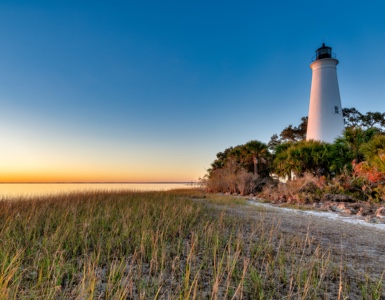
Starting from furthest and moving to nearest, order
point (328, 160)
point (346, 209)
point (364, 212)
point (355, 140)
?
point (328, 160), point (355, 140), point (346, 209), point (364, 212)

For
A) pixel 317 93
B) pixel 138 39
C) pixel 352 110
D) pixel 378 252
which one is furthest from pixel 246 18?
pixel 352 110

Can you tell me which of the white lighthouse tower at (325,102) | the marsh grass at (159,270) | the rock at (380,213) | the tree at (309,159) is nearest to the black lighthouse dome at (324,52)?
the white lighthouse tower at (325,102)

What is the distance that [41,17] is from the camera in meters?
11.3

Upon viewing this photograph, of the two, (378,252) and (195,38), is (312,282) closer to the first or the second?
(378,252)

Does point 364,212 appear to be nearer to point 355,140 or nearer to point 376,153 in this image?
point 376,153

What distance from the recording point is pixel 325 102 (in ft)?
75.6

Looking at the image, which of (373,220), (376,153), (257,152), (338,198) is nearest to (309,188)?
(338,198)

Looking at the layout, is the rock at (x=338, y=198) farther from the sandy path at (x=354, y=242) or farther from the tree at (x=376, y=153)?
the sandy path at (x=354, y=242)

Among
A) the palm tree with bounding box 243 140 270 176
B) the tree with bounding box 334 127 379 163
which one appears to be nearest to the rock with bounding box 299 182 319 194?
the tree with bounding box 334 127 379 163

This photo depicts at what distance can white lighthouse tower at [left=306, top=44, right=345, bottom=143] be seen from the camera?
73.9 feet

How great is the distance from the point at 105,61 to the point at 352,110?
86.7 feet

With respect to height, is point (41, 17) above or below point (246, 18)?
below

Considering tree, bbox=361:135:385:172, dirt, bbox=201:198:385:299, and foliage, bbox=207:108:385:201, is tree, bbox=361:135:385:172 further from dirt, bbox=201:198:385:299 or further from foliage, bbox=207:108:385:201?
dirt, bbox=201:198:385:299

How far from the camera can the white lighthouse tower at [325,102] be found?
73.9 feet
